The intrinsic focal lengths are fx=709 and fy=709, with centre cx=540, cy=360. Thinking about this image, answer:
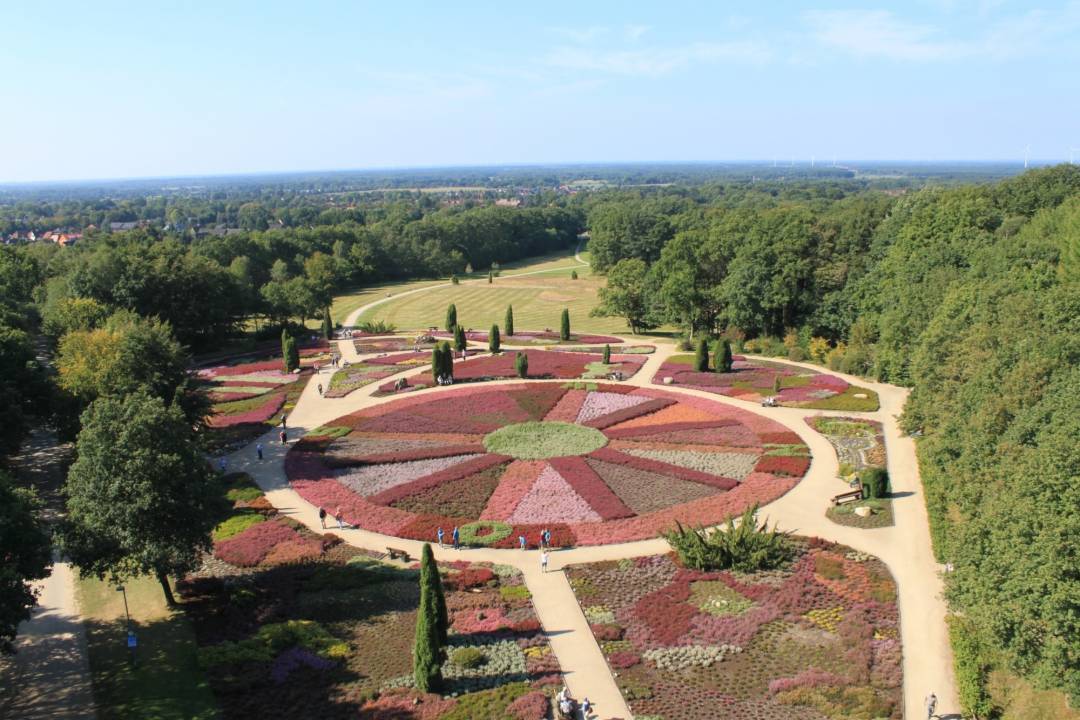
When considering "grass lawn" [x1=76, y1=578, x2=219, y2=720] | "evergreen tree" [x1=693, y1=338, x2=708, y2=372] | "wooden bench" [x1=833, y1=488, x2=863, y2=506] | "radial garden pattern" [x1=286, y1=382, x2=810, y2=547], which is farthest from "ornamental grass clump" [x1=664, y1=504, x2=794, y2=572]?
"evergreen tree" [x1=693, y1=338, x2=708, y2=372]

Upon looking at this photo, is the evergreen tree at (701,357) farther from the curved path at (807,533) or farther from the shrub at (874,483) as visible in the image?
the shrub at (874,483)

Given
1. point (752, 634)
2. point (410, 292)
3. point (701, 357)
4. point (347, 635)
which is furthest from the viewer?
point (410, 292)

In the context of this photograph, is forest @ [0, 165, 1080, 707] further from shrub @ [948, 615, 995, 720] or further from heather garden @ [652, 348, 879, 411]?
heather garden @ [652, 348, 879, 411]

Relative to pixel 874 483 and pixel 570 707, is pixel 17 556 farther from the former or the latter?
pixel 874 483

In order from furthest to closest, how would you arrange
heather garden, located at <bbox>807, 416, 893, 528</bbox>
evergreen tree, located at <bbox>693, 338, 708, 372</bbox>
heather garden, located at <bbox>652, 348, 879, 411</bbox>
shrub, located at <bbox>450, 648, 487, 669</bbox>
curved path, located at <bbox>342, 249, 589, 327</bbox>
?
1. curved path, located at <bbox>342, 249, 589, 327</bbox>
2. evergreen tree, located at <bbox>693, 338, 708, 372</bbox>
3. heather garden, located at <bbox>652, 348, 879, 411</bbox>
4. heather garden, located at <bbox>807, 416, 893, 528</bbox>
5. shrub, located at <bbox>450, 648, 487, 669</bbox>

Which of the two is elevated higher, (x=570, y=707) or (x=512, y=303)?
(x=512, y=303)

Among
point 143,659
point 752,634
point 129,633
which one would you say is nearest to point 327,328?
point 129,633

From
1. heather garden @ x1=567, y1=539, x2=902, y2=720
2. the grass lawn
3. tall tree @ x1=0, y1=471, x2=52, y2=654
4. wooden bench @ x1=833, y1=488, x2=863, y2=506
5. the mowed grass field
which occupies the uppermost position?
tall tree @ x1=0, y1=471, x2=52, y2=654
